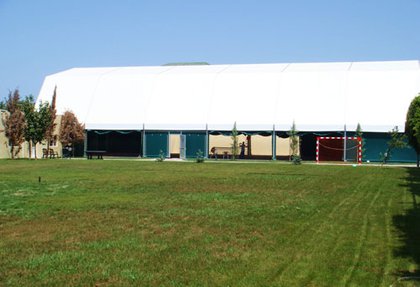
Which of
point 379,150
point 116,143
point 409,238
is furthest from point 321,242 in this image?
point 116,143

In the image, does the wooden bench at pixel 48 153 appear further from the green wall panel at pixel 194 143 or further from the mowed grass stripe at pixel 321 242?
the mowed grass stripe at pixel 321 242

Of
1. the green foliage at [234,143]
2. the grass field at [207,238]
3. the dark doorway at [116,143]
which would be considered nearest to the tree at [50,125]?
the dark doorway at [116,143]

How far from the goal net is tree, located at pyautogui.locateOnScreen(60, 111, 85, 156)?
21.3 metres

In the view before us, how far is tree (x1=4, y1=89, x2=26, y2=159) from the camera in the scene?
46312 mm

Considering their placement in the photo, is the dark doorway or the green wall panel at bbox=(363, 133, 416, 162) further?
the dark doorway

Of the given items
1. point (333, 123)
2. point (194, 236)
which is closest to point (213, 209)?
point (194, 236)

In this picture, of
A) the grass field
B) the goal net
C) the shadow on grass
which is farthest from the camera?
the goal net

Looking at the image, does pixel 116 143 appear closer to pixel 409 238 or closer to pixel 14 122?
pixel 14 122

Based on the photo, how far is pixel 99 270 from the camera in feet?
23.5

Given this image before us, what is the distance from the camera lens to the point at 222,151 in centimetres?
5188

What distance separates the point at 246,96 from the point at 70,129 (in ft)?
52.2

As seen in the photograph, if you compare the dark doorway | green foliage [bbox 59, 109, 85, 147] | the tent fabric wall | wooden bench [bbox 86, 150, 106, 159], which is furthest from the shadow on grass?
the dark doorway

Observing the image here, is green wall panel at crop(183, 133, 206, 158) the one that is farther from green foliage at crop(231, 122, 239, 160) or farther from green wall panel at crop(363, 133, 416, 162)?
green wall panel at crop(363, 133, 416, 162)

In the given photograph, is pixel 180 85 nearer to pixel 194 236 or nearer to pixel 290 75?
pixel 290 75
